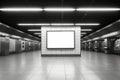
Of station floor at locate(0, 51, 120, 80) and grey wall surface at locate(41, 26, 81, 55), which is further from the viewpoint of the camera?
grey wall surface at locate(41, 26, 81, 55)

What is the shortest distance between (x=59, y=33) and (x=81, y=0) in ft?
26.7

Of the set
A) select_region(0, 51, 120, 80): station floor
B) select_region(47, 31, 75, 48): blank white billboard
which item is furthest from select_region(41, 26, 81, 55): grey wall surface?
select_region(0, 51, 120, 80): station floor

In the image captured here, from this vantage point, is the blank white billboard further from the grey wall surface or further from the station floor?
the station floor

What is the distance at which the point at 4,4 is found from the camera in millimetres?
8906

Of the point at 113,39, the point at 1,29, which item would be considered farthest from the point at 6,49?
the point at 113,39

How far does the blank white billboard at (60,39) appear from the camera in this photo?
1598cm

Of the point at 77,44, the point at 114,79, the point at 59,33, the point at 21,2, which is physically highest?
the point at 21,2

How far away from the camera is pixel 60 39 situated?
15992mm

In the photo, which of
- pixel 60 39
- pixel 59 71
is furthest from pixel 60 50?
pixel 59 71

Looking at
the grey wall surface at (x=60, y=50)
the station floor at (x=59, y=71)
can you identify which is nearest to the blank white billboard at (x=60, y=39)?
the grey wall surface at (x=60, y=50)

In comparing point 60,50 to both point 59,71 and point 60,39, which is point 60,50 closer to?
point 60,39

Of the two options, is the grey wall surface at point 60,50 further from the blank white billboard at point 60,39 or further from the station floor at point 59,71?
the station floor at point 59,71

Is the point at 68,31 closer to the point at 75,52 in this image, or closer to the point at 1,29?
the point at 75,52

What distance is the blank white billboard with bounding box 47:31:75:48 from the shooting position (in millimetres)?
15977
